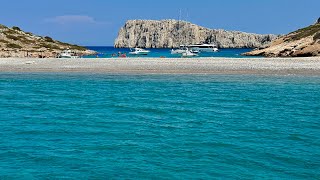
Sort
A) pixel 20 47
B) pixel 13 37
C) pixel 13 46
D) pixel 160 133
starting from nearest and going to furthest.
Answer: pixel 160 133
pixel 13 46
pixel 20 47
pixel 13 37

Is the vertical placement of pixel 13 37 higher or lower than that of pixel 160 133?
higher

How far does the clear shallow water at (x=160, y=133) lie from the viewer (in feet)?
43.9

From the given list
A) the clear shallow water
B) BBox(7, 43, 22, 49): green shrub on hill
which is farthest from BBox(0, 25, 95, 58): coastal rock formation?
the clear shallow water

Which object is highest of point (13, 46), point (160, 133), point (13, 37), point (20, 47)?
point (13, 37)

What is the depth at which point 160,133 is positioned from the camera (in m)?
18.5

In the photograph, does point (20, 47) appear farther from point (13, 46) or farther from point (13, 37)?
point (13, 37)

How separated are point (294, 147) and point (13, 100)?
20586 millimetres

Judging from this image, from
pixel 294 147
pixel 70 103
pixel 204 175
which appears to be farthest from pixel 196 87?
pixel 204 175

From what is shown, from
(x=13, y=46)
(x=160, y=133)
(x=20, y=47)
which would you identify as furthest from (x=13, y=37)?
(x=160, y=133)

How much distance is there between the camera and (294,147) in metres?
16.0

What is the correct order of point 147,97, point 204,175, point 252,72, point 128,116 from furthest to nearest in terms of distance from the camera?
point 252,72 → point 147,97 → point 128,116 → point 204,175

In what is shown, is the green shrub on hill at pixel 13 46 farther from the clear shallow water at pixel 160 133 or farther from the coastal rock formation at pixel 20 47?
the clear shallow water at pixel 160 133

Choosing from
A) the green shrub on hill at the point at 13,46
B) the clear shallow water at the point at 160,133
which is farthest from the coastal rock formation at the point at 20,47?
the clear shallow water at the point at 160,133

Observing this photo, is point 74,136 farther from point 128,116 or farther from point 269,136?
point 269,136
